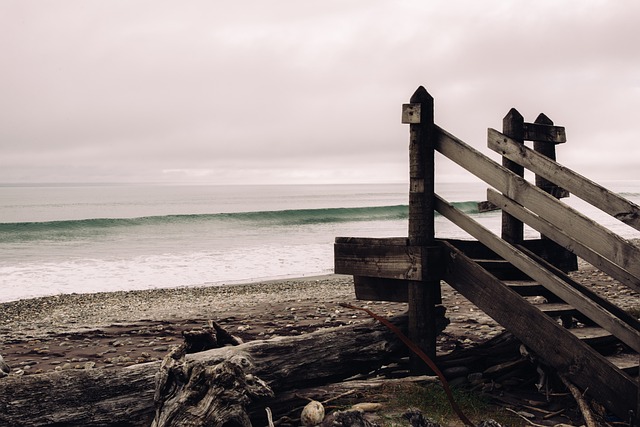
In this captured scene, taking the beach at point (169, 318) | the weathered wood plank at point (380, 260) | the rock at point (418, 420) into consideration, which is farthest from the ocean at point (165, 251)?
the rock at point (418, 420)

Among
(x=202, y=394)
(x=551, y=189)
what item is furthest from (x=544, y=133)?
(x=202, y=394)

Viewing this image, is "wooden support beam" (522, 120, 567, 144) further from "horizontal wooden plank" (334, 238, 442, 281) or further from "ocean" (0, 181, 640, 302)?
"ocean" (0, 181, 640, 302)

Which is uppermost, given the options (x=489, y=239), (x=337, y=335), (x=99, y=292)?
(x=489, y=239)

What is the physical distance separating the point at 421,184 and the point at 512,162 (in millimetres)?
1967

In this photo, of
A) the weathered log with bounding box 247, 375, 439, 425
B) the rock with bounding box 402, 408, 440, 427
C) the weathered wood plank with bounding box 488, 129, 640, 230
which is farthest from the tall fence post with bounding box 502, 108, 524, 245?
the rock with bounding box 402, 408, 440, 427

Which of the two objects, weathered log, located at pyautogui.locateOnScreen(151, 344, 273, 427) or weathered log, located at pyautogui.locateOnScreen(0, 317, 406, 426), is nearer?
weathered log, located at pyautogui.locateOnScreen(151, 344, 273, 427)

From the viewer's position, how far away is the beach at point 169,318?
9.18 m

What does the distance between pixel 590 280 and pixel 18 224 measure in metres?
37.8

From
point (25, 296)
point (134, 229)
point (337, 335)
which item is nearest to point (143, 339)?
point (337, 335)

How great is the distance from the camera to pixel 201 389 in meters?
4.84

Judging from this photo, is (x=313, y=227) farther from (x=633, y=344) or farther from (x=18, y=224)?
(x=633, y=344)

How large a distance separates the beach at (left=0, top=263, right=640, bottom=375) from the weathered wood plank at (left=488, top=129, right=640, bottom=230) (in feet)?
7.48

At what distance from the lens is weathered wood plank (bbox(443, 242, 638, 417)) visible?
536 centimetres

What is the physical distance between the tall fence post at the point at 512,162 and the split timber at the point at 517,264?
0.07m
